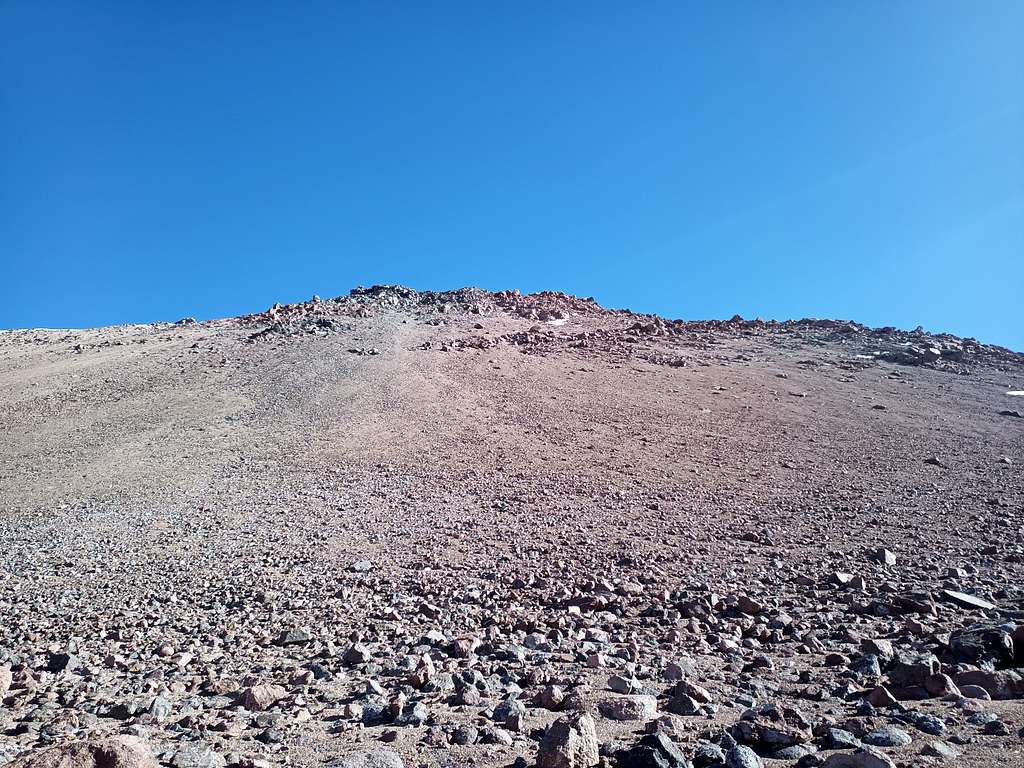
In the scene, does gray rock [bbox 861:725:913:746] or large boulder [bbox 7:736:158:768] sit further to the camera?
gray rock [bbox 861:725:913:746]

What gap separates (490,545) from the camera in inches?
329

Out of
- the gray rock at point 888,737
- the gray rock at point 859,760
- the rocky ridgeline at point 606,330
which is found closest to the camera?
the gray rock at point 859,760

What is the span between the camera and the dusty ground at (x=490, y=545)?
3736 mm

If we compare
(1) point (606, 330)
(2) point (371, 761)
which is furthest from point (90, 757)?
(1) point (606, 330)

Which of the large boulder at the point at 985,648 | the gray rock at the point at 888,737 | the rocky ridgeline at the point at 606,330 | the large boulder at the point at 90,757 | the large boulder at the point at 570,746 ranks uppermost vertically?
the rocky ridgeline at the point at 606,330

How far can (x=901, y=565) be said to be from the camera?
7.61m

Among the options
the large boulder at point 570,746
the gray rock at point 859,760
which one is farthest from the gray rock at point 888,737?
the large boulder at point 570,746

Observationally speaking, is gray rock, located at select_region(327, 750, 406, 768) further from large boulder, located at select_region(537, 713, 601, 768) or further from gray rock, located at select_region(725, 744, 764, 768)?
gray rock, located at select_region(725, 744, 764, 768)

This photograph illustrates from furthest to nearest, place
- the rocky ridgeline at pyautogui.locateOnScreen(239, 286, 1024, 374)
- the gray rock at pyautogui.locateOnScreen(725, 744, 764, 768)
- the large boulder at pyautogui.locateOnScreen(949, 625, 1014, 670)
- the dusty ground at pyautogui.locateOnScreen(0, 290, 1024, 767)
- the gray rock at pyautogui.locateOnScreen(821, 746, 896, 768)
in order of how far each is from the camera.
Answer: the rocky ridgeline at pyautogui.locateOnScreen(239, 286, 1024, 374) < the large boulder at pyautogui.locateOnScreen(949, 625, 1014, 670) < the dusty ground at pyautogui.locateOnScreen(0, 290, 1024, 767) < the gray rock at pyautogui.locateOnScreen(725, 744, 764, 768) < the gray rock at pyautogui.locateOnScreen(821, 746, 896, 768)

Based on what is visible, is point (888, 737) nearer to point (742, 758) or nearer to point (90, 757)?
point (742, 758)

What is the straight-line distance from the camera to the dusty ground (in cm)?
374

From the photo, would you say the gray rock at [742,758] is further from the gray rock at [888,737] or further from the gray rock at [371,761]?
the gray rock at [371,761]

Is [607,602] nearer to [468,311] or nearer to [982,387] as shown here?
[982,387]

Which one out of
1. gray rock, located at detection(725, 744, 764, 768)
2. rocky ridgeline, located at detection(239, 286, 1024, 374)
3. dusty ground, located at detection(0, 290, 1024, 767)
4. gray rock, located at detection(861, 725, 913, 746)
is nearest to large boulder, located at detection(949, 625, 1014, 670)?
dusty ground, located at detection(0, 290, 1024, 767)
